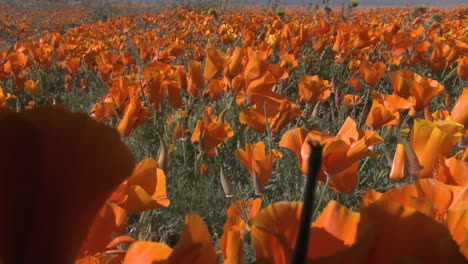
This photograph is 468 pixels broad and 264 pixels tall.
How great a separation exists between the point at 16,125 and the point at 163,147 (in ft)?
3.05

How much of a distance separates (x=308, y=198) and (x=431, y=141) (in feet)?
3.44

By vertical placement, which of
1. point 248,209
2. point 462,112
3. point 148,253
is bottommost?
point 248,209

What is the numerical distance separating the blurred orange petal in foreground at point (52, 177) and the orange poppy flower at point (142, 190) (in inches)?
16.5

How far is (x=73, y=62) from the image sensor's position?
12.8 ft

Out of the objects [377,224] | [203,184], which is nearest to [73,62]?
[203,184]

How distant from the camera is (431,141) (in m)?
1.18

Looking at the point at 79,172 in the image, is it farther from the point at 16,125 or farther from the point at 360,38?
the point at 360,38

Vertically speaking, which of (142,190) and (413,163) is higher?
(142,190)

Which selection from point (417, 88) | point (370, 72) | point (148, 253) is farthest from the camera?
point (370, 72)

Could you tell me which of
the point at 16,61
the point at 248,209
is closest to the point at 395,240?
the point at 248,209

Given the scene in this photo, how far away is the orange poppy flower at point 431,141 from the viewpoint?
116 centimetres

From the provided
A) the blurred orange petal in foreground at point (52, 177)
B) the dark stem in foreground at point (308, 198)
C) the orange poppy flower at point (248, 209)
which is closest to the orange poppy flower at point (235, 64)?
the orange poppy flower at point (248, 209)

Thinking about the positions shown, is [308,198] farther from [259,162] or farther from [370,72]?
[370,72]

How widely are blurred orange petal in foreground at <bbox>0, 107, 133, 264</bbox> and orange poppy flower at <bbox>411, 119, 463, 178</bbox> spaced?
97cm
